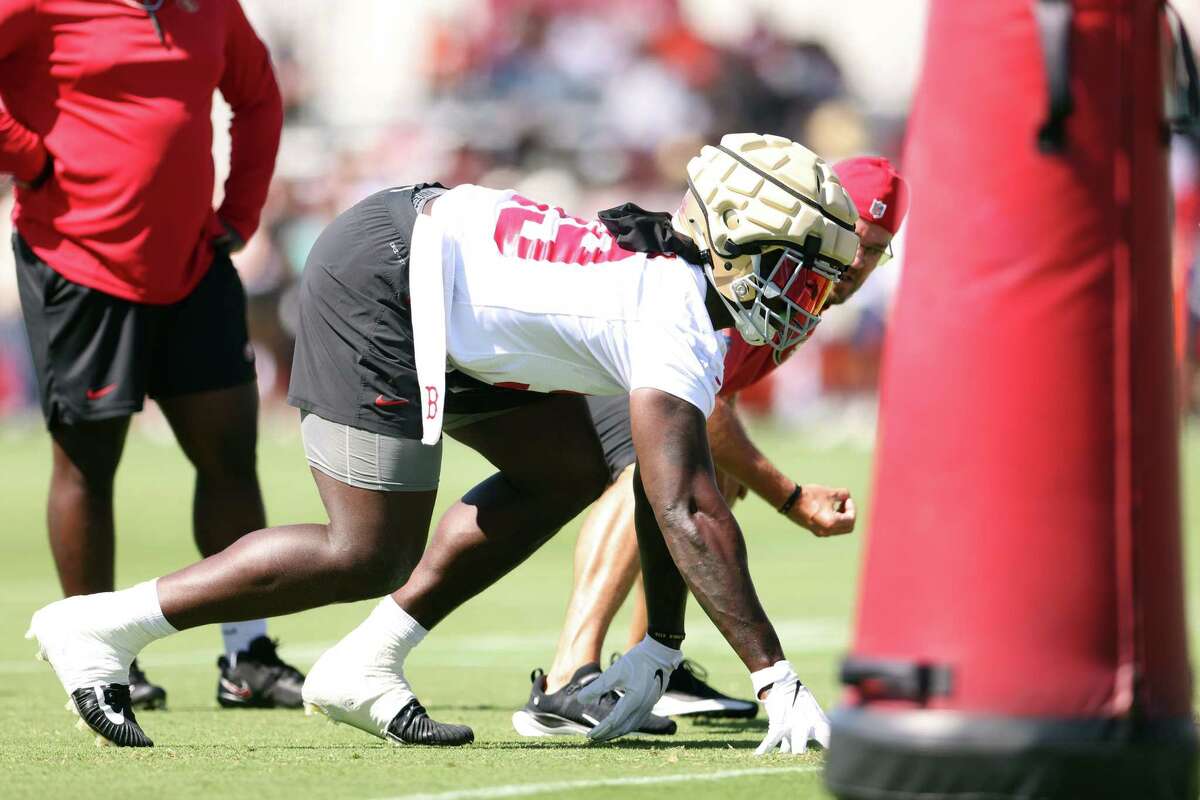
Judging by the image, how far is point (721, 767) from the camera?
4613mm

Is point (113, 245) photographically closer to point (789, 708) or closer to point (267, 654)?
point (267, 654)

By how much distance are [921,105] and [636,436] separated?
137cm

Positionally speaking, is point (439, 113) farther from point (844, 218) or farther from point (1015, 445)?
point (1015, 445)

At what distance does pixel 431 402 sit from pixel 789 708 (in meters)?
1.16

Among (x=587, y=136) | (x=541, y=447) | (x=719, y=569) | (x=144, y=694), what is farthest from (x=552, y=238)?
(x=587, y=136)

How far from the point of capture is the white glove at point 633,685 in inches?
204

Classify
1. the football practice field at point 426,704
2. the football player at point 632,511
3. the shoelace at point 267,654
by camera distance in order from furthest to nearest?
the shoelace at point 267,654 < the football player at point 632,511 < the football practice field at point 426,704

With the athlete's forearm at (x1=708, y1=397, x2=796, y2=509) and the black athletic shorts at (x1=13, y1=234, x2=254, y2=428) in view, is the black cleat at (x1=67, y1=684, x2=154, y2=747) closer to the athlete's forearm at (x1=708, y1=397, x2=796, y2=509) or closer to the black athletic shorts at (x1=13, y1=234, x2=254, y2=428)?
the black athletic shorts at (x1=13, y1=234, x2=254, y2=428)

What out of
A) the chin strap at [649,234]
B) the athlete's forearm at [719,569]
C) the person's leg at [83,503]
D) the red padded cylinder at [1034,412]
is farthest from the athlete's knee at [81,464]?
the red padded cylinder at [1034,412]

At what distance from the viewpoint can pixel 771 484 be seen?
5.78m

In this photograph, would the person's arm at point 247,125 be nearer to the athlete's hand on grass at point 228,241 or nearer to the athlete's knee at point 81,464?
the athlete's hand on grass at point 228,241

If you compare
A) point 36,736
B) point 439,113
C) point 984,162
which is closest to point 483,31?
point 439,113

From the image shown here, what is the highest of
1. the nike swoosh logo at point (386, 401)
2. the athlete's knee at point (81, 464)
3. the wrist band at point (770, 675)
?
the nike swoosh logo at point (386, 401)

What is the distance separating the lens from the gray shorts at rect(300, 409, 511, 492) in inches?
197
